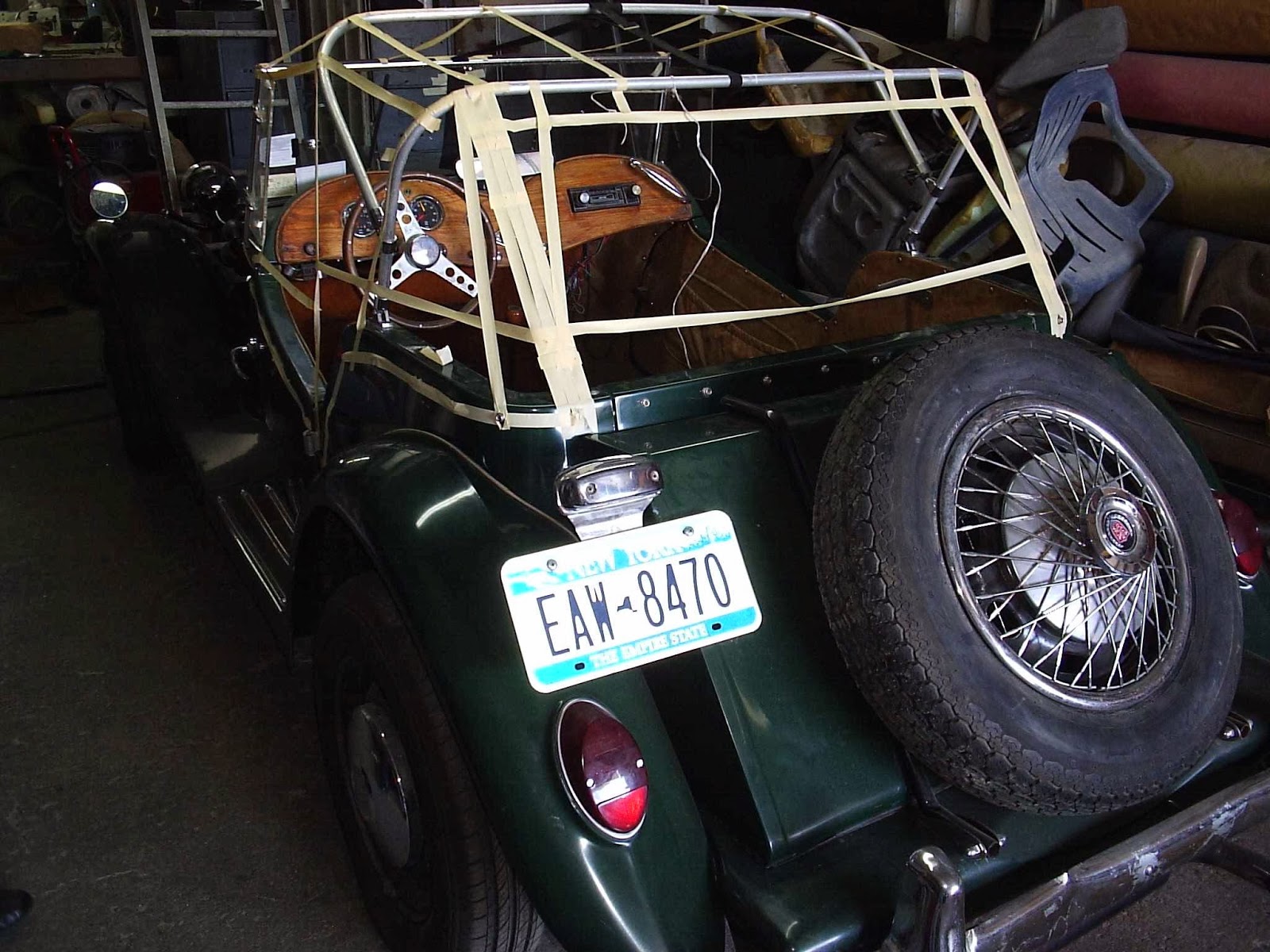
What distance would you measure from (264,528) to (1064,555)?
209 centimetres

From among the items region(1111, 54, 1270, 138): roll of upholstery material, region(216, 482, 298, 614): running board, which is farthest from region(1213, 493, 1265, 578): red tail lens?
region(1111, 54, 1270, 138): roll of upholstery material

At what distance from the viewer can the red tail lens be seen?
214cm

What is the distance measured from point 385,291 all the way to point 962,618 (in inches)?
49.7

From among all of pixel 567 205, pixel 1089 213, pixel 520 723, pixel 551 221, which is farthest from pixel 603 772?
pixel 1089 213

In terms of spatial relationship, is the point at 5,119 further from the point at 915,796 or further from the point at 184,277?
the point at 915,796

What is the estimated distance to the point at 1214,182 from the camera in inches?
153

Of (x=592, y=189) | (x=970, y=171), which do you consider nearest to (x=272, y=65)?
(x=592, y=189)

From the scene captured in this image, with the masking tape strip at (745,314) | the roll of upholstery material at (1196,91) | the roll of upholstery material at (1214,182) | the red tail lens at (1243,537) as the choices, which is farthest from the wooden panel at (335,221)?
the roll of upholstery material at (1196,91)

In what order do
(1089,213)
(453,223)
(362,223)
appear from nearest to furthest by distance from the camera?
1. (362,223)
2. (453,223)
3. (1089,213)

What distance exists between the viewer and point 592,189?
2.96m

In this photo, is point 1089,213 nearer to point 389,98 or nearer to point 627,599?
point 389,98

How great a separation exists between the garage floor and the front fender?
83cm

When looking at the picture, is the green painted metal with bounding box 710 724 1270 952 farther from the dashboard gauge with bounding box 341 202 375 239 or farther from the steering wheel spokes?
the dashboard gauge with bounding box 341 202 375 239

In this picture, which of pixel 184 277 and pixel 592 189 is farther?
pixel 184 277
